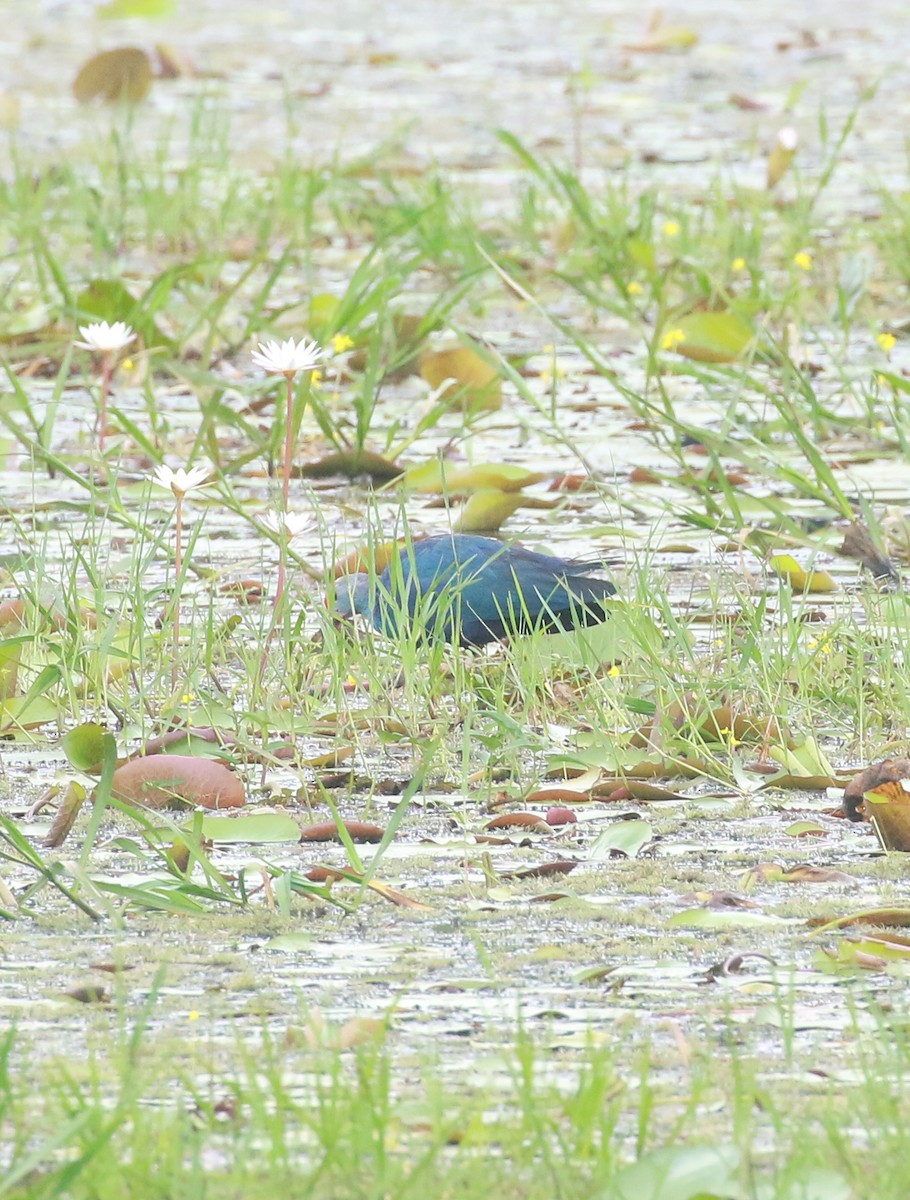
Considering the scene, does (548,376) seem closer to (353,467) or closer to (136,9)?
(353,467)

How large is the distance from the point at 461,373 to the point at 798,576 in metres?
1.56

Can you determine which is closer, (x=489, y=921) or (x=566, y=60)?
(x=489, y=921)

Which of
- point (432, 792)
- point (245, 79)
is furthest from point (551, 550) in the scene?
point (245, 79)

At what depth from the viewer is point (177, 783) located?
285 centimetres

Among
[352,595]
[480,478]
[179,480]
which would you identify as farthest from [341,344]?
[179,480]

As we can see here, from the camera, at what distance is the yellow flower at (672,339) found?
16.8ft

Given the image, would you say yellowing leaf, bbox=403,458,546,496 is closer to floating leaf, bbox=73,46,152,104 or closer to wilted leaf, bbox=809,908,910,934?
wilted leaf, bbox=809,908,910,934

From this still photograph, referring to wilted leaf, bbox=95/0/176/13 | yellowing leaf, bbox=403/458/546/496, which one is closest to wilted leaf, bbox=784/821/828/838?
yellowing leaf, bbox=403/458/546/496

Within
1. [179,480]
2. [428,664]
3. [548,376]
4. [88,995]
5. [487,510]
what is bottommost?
[548,376]

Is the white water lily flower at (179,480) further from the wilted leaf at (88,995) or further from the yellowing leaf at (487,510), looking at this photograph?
the wilted leaf at (88,995)

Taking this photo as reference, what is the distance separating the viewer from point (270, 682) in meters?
3.28

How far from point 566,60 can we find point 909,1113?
30.3 feet

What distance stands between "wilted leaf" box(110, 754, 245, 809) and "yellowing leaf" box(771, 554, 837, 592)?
123 cm

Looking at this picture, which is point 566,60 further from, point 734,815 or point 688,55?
point 734,815
